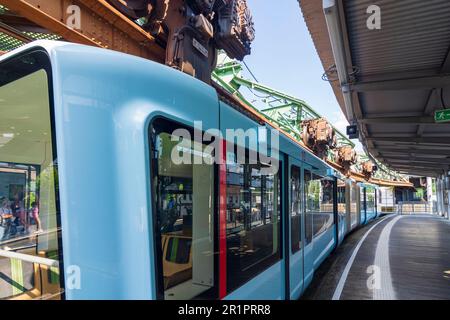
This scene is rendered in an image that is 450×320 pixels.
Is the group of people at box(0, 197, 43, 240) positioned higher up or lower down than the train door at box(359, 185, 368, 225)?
higher up

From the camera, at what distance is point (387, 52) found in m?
6.00

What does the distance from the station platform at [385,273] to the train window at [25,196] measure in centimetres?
454

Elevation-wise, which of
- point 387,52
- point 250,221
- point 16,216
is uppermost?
point 387,52

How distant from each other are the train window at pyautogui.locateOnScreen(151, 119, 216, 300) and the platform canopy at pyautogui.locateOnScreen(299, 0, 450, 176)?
3323mm

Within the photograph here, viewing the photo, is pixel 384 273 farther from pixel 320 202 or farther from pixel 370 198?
pixel 370 198

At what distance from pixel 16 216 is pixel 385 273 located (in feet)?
23.9

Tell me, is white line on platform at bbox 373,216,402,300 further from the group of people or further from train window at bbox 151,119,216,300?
the group of people

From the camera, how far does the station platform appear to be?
6023 millimetres

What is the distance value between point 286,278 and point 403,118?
769 cm

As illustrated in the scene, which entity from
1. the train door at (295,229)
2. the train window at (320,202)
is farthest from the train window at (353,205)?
the train door at (295,229)

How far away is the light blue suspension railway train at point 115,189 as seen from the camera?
5.53ft

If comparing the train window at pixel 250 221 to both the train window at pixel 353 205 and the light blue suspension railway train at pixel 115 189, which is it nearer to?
the light blue suspension railway train at pixel 115 189

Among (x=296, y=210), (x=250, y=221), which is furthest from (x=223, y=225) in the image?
(x=296, y=210)
